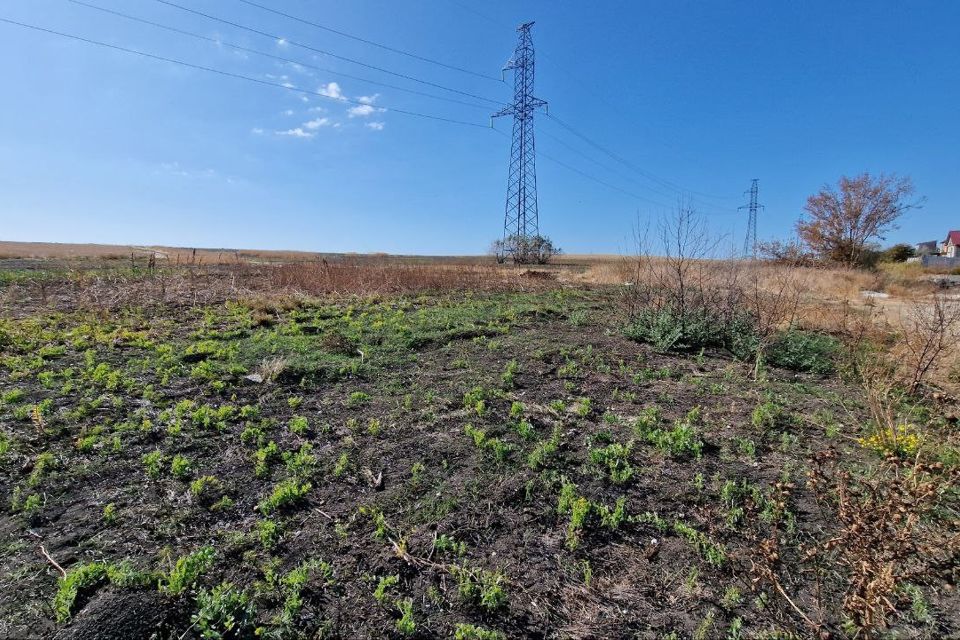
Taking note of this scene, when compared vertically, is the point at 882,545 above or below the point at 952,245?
below

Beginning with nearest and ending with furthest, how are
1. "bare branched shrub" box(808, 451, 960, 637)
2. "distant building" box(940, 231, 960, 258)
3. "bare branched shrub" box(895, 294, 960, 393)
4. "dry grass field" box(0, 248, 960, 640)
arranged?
"bare branched shrub" box(808, 451, 960, 637)
"dry grass field" box(0, 248, 960, 640)
"bare branched shrub" box(895, 294, 960, 393)
"distant building" box(940, 231, 960, 258)

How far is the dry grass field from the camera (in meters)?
2.09

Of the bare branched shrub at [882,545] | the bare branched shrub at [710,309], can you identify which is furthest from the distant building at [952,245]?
the bare branched shrub at [882,545]

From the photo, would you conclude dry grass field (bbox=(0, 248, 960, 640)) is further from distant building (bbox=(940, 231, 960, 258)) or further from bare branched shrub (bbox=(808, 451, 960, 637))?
distant building (bbox=(940, 231, 960, 258))

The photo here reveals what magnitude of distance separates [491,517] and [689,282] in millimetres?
6316

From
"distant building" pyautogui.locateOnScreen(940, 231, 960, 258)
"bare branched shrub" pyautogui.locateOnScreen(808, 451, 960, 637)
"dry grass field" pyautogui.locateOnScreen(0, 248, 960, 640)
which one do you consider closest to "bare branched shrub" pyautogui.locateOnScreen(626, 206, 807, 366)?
"dry grass field" pyautogui.locateOnScreen(0, 248, 960, 640)

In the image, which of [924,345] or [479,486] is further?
[924,345]

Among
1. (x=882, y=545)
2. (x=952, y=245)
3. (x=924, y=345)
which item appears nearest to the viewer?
(x=882, y=545)

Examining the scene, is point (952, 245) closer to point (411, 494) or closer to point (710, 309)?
point (710, 309)

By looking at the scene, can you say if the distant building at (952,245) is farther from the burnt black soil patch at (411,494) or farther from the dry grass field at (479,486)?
the burnt black soil patch at (411,494)

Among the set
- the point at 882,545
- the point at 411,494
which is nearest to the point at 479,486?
the point at 411,494

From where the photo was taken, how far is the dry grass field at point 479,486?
2092 millimetres

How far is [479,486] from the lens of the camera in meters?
3.15

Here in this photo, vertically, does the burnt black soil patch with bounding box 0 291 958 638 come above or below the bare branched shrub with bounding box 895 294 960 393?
below
